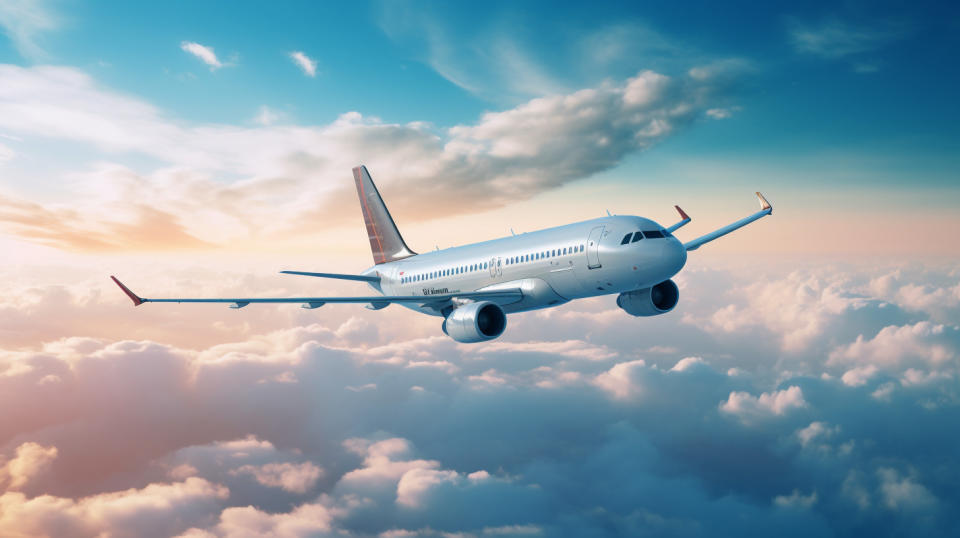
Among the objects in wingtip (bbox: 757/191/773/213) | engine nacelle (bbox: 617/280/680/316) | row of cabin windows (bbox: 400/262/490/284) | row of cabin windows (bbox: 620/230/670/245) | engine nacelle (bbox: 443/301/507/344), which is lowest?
engine nacelle (bbox: 443/301/507/344)

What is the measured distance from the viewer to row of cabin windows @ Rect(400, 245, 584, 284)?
121 feet

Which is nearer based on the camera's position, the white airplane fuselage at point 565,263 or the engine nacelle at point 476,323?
the white airplane fuselage at point 565,263

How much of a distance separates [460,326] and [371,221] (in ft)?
77.2

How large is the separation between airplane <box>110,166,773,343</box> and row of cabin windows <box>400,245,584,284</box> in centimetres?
6

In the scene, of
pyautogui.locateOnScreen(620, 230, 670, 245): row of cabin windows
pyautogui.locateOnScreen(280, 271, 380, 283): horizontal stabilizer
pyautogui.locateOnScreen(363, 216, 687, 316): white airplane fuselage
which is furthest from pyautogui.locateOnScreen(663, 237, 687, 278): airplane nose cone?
pyautogui.locateOnScreen(280, 271, 380, 283): horizontal stabilizer

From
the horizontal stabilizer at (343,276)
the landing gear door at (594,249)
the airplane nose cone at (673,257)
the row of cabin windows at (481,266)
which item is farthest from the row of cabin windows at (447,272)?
the airplane nose cone at (673,257)

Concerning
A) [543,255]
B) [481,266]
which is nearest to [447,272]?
[481,266]

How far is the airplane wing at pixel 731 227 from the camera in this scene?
40.7m

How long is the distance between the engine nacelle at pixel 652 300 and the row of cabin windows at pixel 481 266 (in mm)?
5047

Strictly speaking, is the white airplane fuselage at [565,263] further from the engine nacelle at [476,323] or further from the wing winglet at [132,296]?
the wing winglet at [132,296]

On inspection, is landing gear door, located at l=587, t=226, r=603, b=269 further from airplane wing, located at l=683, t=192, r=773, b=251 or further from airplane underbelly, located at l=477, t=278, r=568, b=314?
airplane wing, located at l=683, t=192, r=773, b=251

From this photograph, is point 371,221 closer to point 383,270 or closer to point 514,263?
point 383,270

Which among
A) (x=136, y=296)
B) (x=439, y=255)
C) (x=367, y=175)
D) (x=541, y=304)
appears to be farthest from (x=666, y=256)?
(x=367, y=175)

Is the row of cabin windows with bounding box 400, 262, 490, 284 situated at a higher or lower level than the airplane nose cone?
higher
